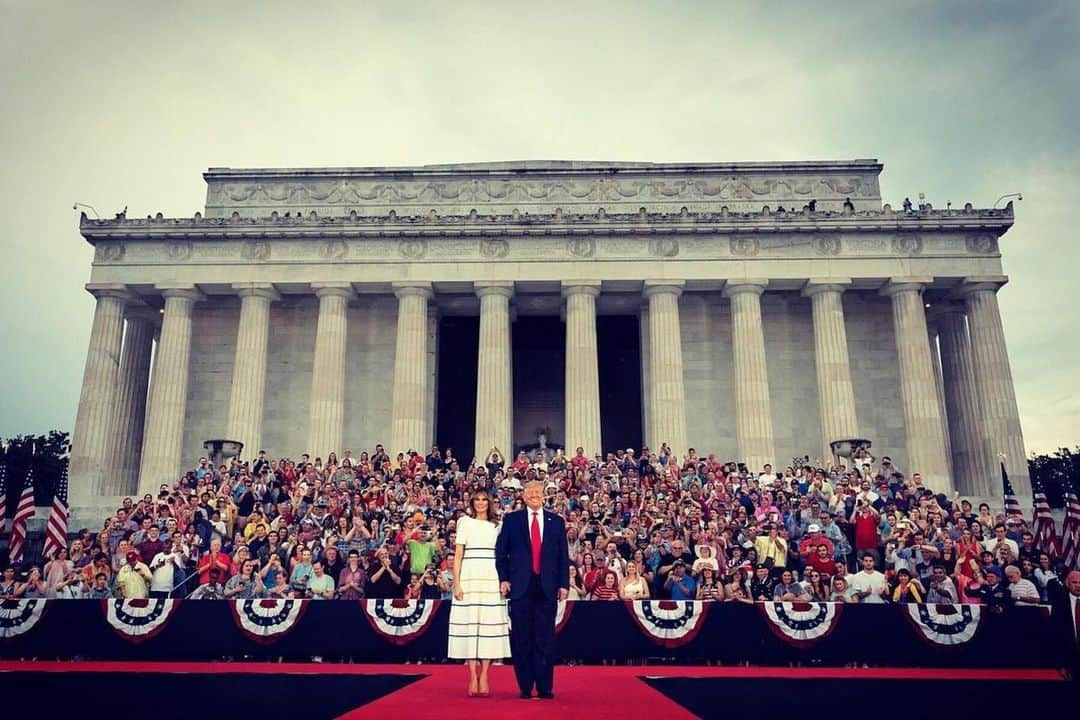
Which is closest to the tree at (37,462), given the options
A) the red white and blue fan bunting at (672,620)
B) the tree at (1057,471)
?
the red white and blue fan bunting at (672,620)

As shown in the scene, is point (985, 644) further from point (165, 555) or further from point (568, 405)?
point (568, 405)

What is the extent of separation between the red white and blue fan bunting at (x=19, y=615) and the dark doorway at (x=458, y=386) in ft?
99.6

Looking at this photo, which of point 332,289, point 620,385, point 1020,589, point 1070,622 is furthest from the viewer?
point 620,385

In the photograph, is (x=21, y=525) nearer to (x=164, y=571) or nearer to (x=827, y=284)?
(x=164, y=571)

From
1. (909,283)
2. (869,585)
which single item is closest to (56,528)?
(869,585)

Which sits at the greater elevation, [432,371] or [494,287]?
[494,287]

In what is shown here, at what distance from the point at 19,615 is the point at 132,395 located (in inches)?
1109

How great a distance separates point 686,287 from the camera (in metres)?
40.6

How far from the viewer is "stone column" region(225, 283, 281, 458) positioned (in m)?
38.5

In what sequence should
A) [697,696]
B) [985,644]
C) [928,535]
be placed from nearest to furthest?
[697,696] → [985,644] → [928,535]

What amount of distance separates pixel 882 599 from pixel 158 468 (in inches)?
1251

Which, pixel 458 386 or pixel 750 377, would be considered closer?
pixel 750 377

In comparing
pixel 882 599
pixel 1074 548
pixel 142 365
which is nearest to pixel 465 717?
pixel 882 599

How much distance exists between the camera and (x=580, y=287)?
129 ft
